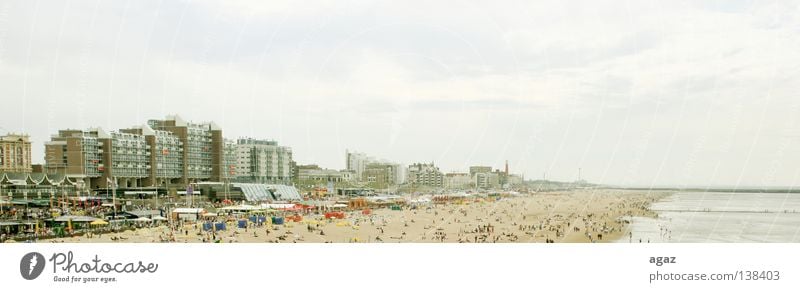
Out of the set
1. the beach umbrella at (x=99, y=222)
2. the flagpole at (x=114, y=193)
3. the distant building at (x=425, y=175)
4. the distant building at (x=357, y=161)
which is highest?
the distant building at (x=357, y=161)

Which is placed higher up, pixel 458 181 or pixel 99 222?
pixel 458 181

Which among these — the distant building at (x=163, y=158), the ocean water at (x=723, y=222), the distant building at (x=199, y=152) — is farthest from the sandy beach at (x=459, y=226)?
the distant building at (x=163, y=158)

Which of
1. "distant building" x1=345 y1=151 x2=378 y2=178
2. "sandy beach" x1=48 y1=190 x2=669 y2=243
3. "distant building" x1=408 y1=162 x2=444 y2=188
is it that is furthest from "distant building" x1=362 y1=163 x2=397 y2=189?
"sandy beach" x1=48 y1=190 x2=669 y2=243

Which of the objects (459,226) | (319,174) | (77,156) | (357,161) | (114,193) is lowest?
(459,226)

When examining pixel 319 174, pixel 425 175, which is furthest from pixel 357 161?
pixel 319 174

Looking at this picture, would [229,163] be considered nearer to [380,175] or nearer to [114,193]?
[114,193]

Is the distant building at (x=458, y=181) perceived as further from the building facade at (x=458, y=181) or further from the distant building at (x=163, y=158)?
the distant building at (x=163, y=158)

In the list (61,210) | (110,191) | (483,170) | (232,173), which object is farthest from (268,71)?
(232,173)
